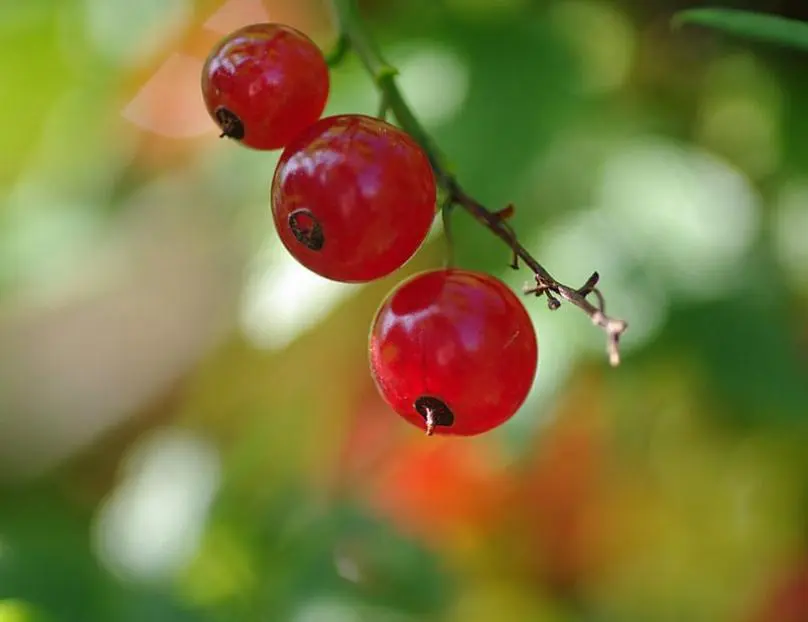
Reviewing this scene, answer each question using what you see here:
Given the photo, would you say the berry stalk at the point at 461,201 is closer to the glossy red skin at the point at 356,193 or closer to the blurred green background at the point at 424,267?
the glossy red skin at the point at 356,193

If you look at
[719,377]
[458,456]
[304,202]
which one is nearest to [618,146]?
[719,377]

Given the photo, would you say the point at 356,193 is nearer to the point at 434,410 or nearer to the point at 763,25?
the point at 434,410

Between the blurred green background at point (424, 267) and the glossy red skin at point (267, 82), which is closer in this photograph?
the glossy red skin at point (267, 82)

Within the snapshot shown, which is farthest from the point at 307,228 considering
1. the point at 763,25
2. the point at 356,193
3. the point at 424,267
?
→ the point at 424,267

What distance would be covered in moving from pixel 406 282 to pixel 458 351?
2.3 inches

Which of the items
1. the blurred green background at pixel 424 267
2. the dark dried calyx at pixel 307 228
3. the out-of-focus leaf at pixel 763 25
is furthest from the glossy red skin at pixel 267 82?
the blurred green background at pixel 424 267

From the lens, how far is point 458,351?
500 mm

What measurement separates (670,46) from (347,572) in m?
0.84

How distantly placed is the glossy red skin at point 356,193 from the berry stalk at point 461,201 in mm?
39

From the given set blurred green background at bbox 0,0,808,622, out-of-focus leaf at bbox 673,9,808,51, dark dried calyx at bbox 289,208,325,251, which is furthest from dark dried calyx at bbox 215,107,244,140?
blurred green background at bbox 0,0,808,622

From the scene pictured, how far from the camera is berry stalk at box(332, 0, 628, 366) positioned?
43cm

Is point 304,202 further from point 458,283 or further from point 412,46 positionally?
point 412,46

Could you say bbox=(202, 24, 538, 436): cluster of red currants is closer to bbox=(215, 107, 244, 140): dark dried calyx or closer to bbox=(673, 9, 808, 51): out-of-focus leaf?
bbox=(215, 107, 244, 140): dark dried calyx

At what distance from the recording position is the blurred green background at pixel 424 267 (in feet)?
3.61
